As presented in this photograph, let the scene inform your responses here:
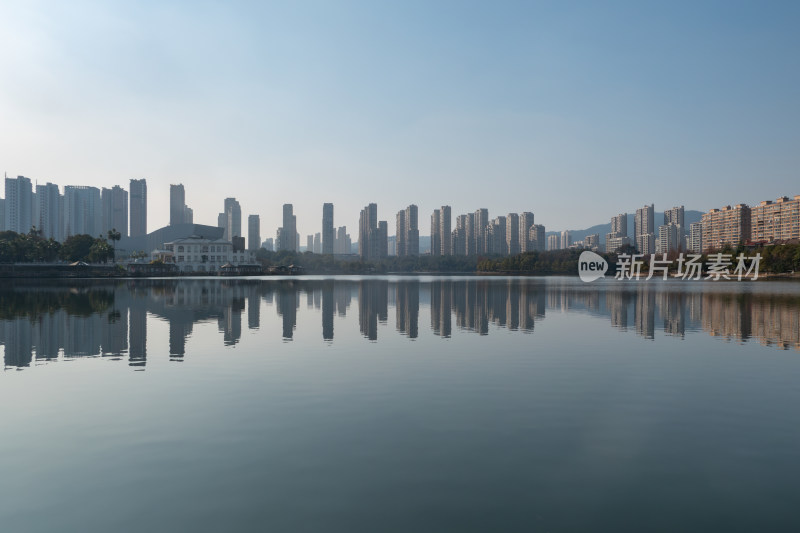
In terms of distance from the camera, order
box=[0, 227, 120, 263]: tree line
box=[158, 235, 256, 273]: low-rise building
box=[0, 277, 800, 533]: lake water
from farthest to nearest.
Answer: box=[158, 235, 256, 273]: low-rise building → box=[0, 227, 120, 263]: tree line → box=[0, 277, 800, 533]: lake water

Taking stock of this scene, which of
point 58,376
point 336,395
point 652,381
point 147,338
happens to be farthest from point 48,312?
point 652,381

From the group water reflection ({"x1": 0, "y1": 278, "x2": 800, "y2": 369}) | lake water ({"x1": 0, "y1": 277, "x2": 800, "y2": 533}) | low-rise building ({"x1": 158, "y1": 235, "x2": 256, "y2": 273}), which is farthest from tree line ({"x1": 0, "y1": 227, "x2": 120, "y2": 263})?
lake water ({"x1": 0, "y1": 277, "x2": 800, "y2": 533})

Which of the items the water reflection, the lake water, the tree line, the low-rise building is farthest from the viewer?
the low-rise building

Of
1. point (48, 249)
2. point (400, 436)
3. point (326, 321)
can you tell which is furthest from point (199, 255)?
point (400, 436)

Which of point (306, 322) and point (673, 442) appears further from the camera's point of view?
point (306, 322)

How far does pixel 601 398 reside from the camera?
14094 mm

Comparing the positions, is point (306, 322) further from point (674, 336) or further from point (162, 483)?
point (162, 483)

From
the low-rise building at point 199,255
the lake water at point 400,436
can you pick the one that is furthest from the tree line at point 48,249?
the lake water at point 400,436

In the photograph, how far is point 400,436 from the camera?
35.3 ft

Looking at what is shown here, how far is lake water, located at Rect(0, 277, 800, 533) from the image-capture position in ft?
24.5

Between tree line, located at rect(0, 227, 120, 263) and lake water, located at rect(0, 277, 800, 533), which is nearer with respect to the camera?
lake water, located at rect(0, 277, 800, 533)

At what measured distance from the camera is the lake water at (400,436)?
7473 millimetres

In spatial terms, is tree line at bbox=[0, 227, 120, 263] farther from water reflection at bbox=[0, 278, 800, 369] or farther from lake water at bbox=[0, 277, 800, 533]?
lake water at bbox=[0, 277, 800, 533]

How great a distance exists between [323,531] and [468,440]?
4.27 m
